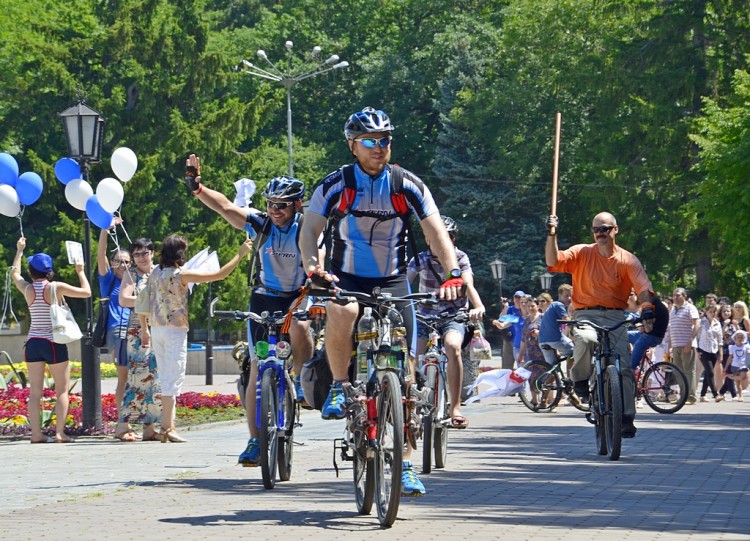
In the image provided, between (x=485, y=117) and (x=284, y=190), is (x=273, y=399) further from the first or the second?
(x=485, y=117)

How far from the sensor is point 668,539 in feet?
24.4

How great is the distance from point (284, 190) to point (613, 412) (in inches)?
137

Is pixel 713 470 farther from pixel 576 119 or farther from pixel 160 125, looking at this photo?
pixel 576 119

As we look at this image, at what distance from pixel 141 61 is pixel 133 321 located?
41.8 m

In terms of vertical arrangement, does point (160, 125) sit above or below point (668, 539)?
above

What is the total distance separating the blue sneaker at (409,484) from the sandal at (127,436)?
7.32m

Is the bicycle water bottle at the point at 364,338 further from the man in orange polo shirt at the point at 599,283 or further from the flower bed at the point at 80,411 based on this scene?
the flower bed at the point at 80,411

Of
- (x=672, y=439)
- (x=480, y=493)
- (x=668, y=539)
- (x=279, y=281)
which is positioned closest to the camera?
(x=668, y=539)

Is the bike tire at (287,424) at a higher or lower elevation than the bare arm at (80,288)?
lower

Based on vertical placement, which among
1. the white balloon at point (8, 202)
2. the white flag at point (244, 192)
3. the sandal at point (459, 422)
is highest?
the white balloon at point (8, 202)

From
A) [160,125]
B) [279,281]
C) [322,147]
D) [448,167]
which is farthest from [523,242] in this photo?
[279,281]

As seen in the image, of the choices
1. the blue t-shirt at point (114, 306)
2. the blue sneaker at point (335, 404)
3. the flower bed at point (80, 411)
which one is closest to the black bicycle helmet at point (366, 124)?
the blue sneaker at point (335, 404)

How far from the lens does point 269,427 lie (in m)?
9.84

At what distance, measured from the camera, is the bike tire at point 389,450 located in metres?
7.67
